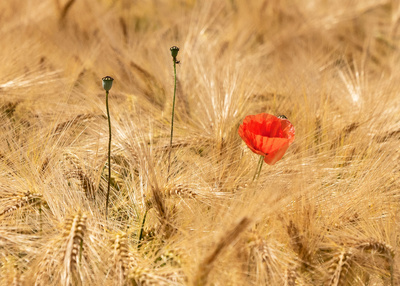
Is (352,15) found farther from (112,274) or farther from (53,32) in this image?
(112,274)

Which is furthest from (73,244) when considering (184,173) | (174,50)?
(174,50)

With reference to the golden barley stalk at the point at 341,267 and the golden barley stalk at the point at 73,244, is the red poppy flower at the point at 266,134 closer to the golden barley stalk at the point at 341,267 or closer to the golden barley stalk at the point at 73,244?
the golden barley stalk at the point at 341,267

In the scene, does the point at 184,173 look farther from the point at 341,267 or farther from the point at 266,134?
the point at 341,267

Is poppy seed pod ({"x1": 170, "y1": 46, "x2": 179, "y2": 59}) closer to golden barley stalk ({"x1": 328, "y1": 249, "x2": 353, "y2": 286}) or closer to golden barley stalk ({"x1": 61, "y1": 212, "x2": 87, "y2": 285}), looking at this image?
golden barley stalk ({"x1": 61, "y1": 212, "x2": 87, "y2": 285})

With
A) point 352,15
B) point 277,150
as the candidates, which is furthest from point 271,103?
point 352,15

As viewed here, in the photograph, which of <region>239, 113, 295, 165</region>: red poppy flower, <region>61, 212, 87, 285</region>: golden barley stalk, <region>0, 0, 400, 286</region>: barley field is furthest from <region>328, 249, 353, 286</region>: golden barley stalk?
<region>61, 212, 87, 285</region>: golden barley stalk

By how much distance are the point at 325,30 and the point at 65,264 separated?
5.20 feet

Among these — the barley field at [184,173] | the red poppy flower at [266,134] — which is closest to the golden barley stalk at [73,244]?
the barley field at [184,173]

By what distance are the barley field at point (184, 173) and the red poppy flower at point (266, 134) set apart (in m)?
0.06

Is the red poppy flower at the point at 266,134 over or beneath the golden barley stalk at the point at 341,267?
over

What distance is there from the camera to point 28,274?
0.66 m

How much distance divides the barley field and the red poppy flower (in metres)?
0.06

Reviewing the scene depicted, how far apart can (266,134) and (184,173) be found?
0.18 metres

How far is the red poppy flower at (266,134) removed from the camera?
764 millimetres
